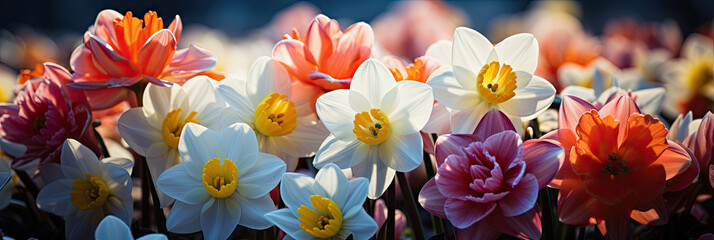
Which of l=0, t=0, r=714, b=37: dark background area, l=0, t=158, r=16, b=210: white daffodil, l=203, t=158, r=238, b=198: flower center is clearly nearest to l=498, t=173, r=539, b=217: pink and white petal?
l=203, t=158, r=238, b=198: flower center

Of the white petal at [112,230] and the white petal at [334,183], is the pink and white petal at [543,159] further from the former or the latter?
the white petal at [112,230]

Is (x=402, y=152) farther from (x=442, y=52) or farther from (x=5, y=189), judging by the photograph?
(x=5, y=189)

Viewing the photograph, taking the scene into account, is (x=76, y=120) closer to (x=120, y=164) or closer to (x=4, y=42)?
(x=120, y=164)

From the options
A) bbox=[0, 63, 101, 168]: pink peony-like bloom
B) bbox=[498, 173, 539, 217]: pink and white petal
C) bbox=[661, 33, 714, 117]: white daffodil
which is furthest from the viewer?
bbox=[661, 33, 714, 117]: white daffodil

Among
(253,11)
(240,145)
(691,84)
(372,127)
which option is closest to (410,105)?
(372,127)

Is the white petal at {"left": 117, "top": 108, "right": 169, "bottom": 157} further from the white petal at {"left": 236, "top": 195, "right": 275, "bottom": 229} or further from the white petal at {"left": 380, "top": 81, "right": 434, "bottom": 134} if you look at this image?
the white petal at {"left": 380, "top": 81, "right": 434, "bottom": 134}

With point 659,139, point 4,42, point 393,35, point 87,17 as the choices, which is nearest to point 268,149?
point 659,139
